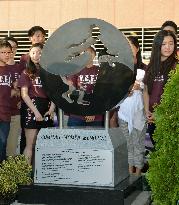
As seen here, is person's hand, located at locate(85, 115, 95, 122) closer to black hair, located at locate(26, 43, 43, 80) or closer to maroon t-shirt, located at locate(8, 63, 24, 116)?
black hair, located at locate(26, 43, 43, 80)

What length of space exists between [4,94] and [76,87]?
3.14 ft

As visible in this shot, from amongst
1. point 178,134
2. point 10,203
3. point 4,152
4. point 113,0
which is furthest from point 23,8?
point 178,134

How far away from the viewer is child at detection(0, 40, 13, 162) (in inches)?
264

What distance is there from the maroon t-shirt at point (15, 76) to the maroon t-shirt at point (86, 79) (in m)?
0.85

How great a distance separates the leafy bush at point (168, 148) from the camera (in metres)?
4.21

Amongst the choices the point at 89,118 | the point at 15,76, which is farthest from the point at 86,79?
the point at 15,76

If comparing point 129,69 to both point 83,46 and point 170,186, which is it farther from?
point 170,186

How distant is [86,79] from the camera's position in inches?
252

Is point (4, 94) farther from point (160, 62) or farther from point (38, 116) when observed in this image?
point (160, 62)

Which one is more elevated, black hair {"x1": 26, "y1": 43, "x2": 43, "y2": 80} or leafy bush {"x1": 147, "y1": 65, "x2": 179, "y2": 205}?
black hair {"x1": 26, "y1": 43, "x2": 43, "y2": 80}

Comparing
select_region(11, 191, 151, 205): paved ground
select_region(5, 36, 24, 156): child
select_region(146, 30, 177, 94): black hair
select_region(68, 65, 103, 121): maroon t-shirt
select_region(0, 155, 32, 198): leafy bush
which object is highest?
select_region(146, 30, 177, 94): black hair

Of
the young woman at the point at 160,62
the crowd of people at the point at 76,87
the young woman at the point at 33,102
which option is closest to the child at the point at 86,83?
the crowd of people at the point at 76,87

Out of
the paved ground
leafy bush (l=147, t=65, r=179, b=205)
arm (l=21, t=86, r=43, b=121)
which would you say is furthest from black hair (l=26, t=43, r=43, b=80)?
leafy bush (l=147, t=65, r=179, b=205)

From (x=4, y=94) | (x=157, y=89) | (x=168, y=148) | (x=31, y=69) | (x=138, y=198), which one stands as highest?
(x=31, y=69)
